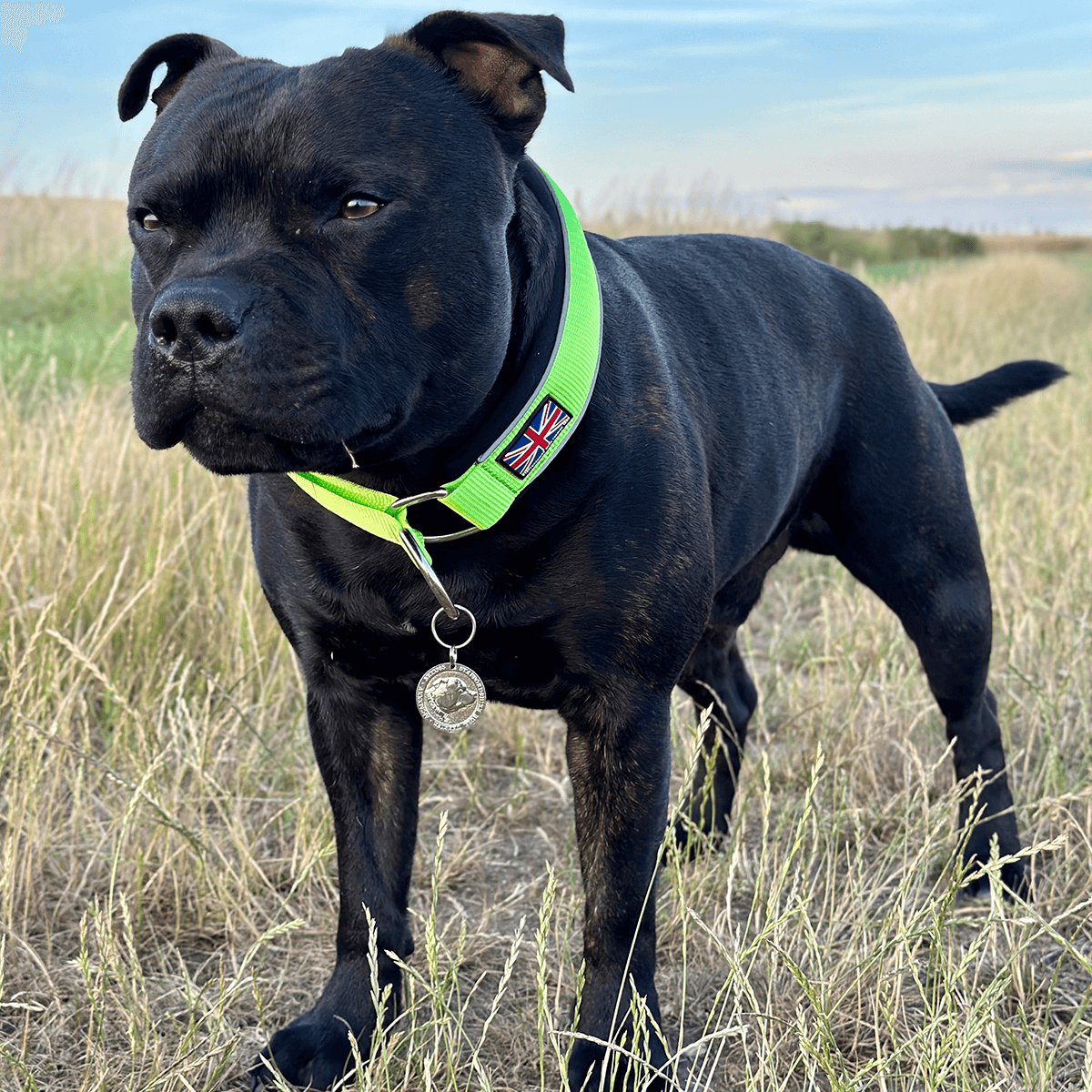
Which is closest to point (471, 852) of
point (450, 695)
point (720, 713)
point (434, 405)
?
point (720, 713)

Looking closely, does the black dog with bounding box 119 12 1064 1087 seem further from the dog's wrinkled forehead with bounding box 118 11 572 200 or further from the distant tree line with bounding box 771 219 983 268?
the distant tree line with bounding box 771 219 983 268

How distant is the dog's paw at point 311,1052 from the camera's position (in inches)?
102

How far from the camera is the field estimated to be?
2.42 meters

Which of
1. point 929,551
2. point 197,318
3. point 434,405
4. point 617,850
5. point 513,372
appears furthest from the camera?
point 929,551

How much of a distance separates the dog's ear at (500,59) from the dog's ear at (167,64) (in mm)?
490

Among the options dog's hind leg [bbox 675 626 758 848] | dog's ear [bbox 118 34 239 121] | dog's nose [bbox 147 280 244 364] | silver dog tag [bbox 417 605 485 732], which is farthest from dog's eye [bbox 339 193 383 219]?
dog's hind leg [bbox 675 626 758 848]

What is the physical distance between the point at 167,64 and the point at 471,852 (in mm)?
2200

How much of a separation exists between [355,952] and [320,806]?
0.82 metres

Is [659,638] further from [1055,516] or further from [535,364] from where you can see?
[1055,516]

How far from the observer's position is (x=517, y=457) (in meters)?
2.13

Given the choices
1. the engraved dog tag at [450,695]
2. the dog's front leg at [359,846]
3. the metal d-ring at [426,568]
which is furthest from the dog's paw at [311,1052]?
the metal d-ring at [426,568]

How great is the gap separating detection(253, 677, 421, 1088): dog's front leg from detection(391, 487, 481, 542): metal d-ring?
0.47 metres

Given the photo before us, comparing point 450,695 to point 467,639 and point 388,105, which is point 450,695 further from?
point 388,105

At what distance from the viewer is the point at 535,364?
2.21m
